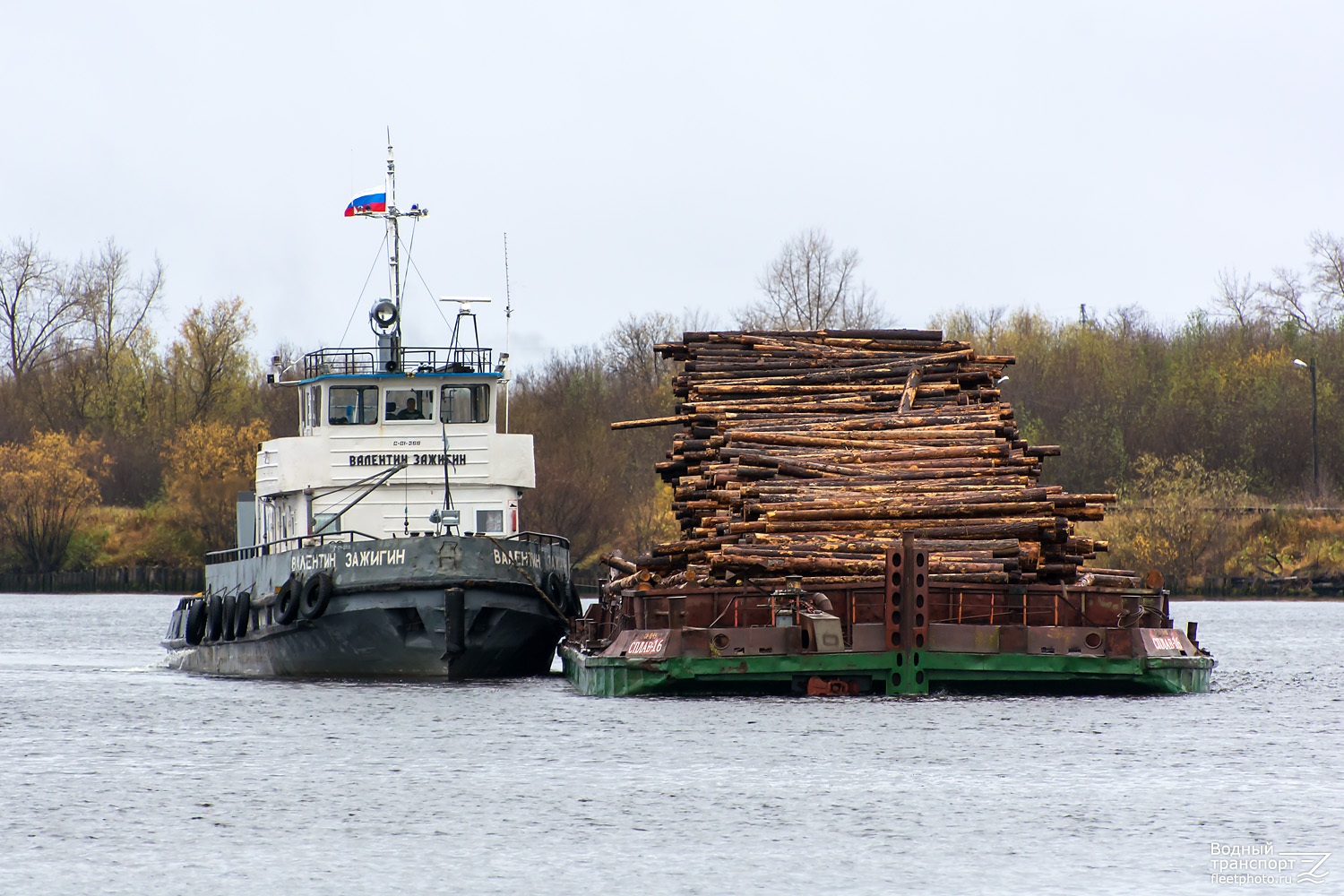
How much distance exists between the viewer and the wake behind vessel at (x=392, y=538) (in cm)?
2822

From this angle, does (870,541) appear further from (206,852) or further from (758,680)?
(206,852)

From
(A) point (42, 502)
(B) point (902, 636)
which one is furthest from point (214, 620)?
(A) point (42, 502)

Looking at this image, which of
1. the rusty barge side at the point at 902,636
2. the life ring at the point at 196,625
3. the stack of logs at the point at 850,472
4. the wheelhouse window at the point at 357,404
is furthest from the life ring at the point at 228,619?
the rusty barge side at the point at 902,636

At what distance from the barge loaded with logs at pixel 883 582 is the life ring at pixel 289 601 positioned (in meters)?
4.19

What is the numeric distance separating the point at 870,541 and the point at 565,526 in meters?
52.1

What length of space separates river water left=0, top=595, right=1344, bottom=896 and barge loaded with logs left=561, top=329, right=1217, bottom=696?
0.68 metres

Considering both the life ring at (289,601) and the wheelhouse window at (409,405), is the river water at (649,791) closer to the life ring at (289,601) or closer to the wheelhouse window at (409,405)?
the life ring at (289,601)

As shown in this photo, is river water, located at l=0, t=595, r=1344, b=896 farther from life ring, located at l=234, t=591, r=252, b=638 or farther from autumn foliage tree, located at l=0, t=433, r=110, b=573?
autumn foliage tree, located at l=0, t=433, r=110, b=573

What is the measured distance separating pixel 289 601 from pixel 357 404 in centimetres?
371

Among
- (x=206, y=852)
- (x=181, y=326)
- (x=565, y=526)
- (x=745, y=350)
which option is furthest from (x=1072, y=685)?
(x=181, y=326)

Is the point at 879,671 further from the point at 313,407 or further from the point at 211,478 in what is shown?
the point at 211,478

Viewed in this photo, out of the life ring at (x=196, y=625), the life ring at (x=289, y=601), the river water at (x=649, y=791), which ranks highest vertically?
the life ring at (x=289, y=601)

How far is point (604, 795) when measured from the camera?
19.9 metres

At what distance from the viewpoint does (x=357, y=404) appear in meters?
31.4
